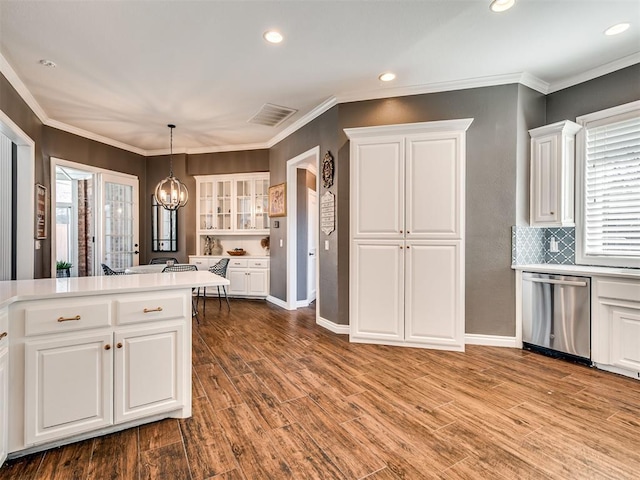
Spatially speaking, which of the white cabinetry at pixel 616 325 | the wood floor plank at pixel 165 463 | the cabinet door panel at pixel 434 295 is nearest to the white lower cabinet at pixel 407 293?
the cabinet door panel at pixel 434 295

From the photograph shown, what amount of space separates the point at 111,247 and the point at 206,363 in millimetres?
3798

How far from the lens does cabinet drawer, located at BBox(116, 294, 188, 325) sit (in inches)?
73.9

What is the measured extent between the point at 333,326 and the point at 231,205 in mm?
3366

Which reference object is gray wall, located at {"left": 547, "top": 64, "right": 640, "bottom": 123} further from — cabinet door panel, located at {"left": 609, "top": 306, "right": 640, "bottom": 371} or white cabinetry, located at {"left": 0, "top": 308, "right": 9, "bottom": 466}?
white cabinetry, located at {"left": 0, "top": 308, "right": 9, "bottom": 466}

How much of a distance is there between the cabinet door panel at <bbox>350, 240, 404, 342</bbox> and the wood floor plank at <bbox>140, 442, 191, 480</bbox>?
214 cm

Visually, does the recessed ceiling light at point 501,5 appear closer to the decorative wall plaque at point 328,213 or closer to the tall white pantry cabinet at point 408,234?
the tall white pantry cabinet at point 408,234

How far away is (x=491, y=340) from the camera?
135 inches

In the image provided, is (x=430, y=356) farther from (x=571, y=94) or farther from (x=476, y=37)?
(x=571, y=94)

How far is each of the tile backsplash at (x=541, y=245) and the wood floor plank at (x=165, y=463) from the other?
10.9ft

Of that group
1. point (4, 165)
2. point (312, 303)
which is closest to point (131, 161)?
point (4, 165)

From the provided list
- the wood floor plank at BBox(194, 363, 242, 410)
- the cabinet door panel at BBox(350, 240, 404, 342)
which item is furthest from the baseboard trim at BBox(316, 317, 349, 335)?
the wood floor plank at BBox(194, 363, 242, 410)

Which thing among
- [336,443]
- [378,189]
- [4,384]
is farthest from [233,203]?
[336,443]

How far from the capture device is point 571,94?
342 centimetres

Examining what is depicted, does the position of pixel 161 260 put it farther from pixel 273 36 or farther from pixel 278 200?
pixel 273 36
